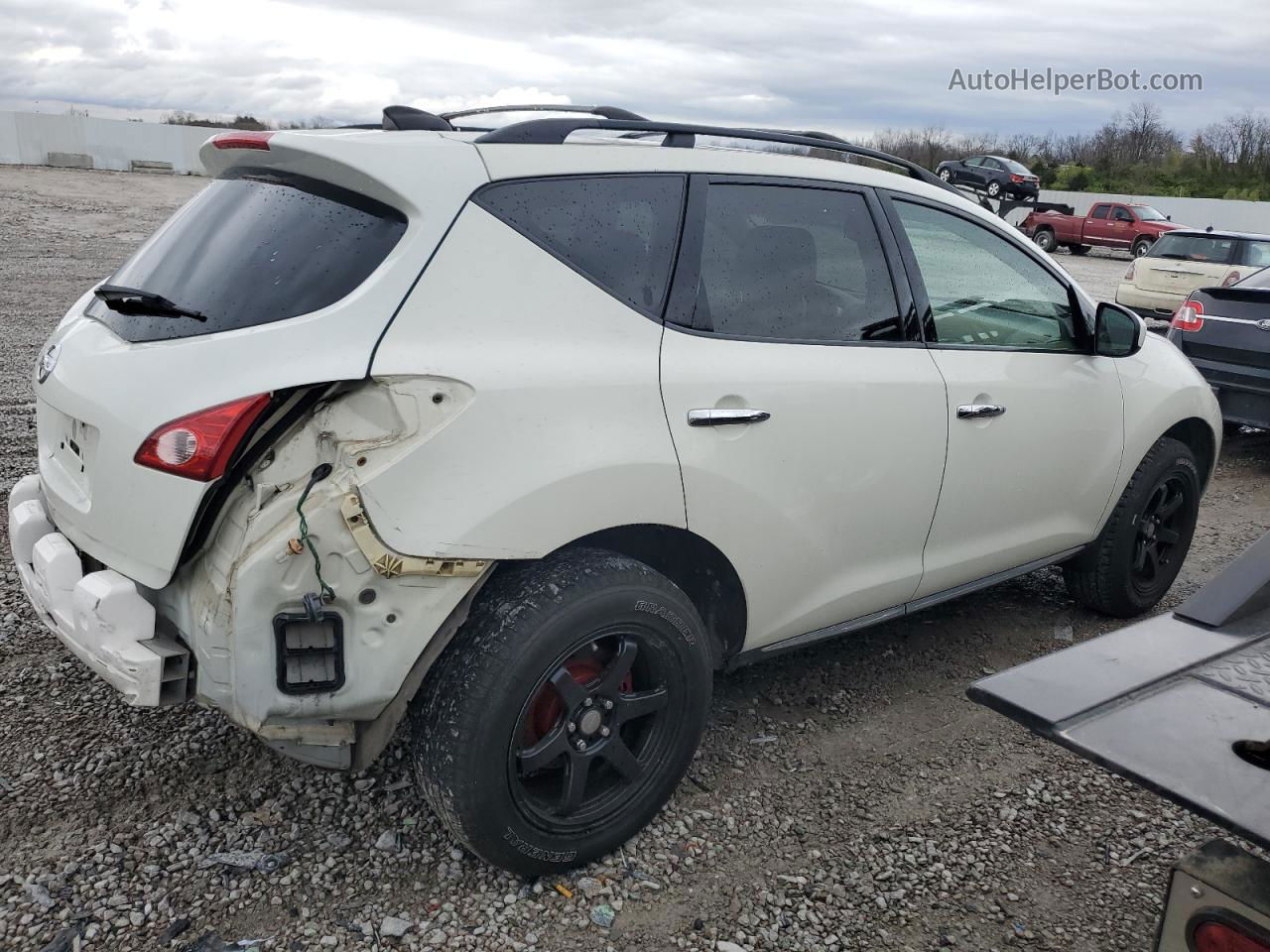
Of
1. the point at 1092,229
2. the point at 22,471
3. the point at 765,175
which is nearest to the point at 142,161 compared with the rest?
the point at 1092,229

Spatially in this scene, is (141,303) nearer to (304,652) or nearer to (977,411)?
(304,652)

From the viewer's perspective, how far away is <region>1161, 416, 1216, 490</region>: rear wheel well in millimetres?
4445

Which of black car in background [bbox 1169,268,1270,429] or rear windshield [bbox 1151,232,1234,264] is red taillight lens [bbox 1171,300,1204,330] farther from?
rear windshield [bbox 1151,232,1234,264]

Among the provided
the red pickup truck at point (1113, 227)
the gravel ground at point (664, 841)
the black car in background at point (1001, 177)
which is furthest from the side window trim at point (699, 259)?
the red pickup truck at point (1113, 227)

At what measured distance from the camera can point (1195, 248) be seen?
14992 mm

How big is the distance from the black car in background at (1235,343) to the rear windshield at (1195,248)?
811 centimetres

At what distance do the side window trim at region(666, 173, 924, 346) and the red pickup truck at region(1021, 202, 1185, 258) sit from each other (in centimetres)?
2582

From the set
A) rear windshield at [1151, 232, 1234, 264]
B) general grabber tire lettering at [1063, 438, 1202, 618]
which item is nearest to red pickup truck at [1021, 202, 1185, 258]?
rear windshield at [1151, 232, 1234, 264]

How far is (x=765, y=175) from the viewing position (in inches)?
121

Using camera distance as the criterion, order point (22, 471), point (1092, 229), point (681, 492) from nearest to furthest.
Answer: point (681, 492)
point (22, 471)
point (1092, 229)

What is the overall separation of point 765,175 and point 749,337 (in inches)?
21.0

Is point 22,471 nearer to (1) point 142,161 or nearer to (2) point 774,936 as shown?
(2) point 774,936

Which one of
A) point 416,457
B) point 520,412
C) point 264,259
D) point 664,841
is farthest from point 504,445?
point 664,841

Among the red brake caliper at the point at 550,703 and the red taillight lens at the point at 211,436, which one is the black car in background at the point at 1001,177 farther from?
the red taillight lens at the point at 211,436
